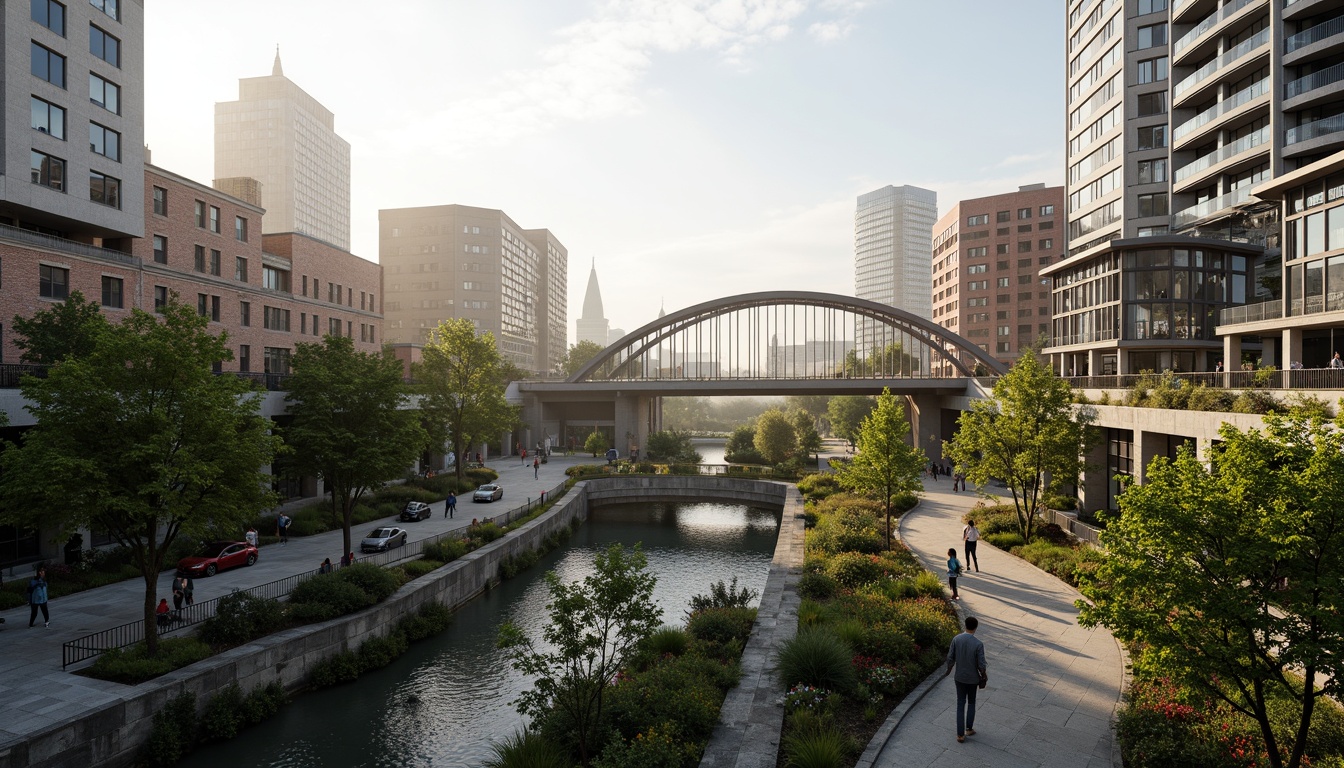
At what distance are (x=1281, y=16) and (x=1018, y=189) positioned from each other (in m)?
71.3

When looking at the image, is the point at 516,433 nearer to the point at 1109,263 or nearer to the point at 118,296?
the point at 118,296

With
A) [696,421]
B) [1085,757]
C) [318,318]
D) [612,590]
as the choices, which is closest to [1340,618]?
[1085,757]

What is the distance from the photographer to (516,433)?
75.9 metres

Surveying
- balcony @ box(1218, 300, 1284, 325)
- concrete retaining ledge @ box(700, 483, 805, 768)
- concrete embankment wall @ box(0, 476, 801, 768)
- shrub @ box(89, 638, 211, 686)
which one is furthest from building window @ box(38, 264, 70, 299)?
balcony @ box(1218, 300, 1284, 325)

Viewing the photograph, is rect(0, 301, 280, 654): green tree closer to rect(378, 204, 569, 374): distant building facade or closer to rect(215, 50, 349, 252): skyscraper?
rect(378, 204, 569, 374): distant building facade

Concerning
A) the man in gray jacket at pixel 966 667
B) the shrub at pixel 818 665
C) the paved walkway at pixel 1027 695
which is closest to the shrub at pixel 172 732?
the shrub at pixel 818 665

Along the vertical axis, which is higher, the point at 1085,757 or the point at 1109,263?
the point at 1109,263

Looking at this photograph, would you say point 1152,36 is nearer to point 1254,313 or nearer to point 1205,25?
point 1205,25

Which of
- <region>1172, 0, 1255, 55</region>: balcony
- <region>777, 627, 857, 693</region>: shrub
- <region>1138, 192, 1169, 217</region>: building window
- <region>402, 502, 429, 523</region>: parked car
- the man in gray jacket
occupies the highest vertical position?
<region>1172, 0, 1255, 55</region>: balcony

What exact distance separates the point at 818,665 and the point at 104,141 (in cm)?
4166

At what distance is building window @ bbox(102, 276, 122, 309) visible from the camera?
3272cm

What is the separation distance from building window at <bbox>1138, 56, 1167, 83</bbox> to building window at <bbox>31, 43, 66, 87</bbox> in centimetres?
6871

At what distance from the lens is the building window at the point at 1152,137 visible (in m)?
51.2

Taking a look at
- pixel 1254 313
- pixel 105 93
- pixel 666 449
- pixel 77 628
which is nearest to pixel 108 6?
pixel 105 93
